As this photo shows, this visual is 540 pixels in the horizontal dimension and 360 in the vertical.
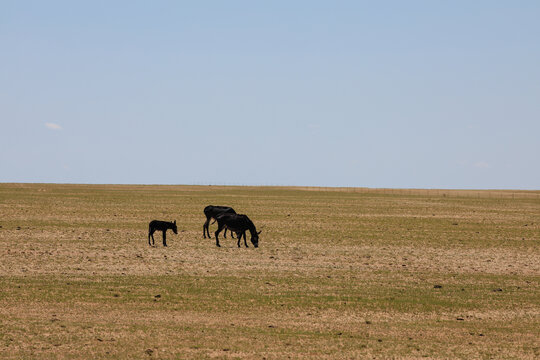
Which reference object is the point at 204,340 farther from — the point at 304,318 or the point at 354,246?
the point at 354,246

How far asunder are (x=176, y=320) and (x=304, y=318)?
2862 millimetres

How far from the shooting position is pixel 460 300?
17.4 meters

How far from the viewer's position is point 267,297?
1702cm

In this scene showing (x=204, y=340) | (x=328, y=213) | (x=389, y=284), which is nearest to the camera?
(x=204, y=340)

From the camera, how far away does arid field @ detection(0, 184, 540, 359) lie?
12.4m

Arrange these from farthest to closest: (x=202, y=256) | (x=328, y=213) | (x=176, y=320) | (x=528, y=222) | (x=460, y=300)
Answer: (x=328, y=213), (x=528, y=222), (x=202, y=256), (x=460, y=300), (x=176, y=320)

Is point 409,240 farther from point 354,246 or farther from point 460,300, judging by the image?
point 460,300

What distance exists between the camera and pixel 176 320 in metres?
14.3

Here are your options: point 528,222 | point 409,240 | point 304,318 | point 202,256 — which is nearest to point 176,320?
point 304,318

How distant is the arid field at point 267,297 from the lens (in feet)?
40.5

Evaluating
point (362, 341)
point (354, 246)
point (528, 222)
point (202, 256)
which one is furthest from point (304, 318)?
point (528, 222)

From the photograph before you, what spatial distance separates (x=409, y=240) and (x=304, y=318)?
63.1 ft

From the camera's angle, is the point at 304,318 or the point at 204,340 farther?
the point at 304,318

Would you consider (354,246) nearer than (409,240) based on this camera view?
Yes
